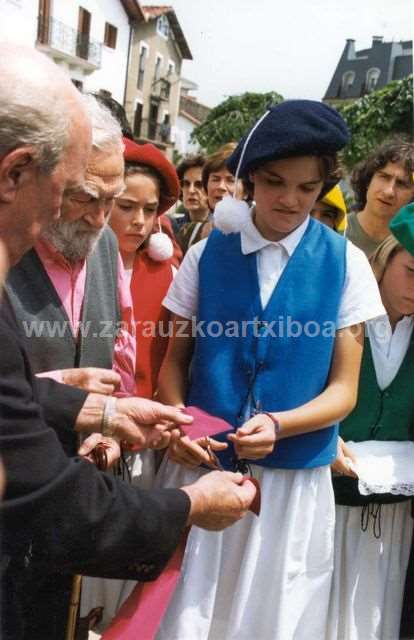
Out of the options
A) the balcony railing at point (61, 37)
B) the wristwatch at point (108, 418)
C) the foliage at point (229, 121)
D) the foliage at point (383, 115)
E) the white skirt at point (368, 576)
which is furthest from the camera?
the foliage at point (229, 121)

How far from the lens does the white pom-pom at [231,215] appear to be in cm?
225

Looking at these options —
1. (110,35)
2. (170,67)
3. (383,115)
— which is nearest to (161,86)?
(170,67)

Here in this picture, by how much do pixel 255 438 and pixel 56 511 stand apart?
0.77 metres

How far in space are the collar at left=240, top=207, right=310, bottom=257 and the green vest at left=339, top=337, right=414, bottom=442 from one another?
0.49 metres

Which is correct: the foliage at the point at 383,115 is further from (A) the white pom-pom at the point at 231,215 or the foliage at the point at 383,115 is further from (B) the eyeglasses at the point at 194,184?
(A) the white pom-pom at the point at 231,215

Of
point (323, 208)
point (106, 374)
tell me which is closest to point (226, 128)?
point (323, 208)

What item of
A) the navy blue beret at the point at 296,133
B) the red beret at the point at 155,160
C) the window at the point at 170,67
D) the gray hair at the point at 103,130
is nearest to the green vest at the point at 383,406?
the navy blue beret at the point at 296,133

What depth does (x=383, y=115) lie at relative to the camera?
1286 centimetres

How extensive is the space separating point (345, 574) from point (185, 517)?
1185 mm

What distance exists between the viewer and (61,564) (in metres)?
1.52

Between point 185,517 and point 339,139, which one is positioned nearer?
point 185,517

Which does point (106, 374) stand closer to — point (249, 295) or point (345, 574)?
point (249, 295)

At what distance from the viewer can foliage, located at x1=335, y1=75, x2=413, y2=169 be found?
11898 mm

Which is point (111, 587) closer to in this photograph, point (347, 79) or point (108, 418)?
point (108, 418)
